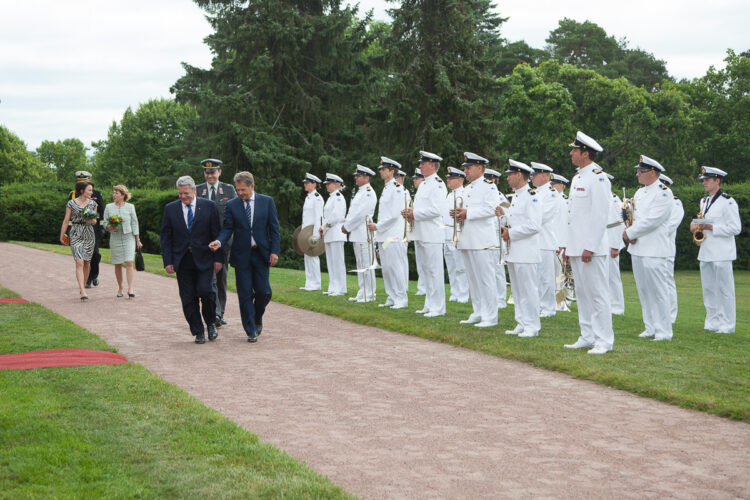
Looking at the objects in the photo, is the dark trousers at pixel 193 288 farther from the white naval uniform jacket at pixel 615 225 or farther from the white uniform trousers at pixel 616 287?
the white uniform trousers at pixel 616 287

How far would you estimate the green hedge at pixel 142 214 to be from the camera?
110 feet

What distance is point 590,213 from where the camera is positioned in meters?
9.50

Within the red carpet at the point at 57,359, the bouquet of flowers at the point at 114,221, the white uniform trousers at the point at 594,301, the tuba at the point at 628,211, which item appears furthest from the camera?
the bouquet of flowers at the point at 114,221

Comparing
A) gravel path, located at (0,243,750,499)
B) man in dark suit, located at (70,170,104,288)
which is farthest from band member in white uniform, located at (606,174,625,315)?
man in dark suit, located at (70,170,104,288)

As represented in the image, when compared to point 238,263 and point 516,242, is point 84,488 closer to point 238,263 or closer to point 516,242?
point 238,263

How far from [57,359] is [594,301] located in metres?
6.33

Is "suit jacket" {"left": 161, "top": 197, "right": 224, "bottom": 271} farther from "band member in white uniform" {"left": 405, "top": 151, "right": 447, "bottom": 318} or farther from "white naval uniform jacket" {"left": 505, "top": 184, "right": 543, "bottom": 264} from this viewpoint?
"white naval uniform jacket" {"left": 505, "top": 184, "right": 543, "bottom": 264}

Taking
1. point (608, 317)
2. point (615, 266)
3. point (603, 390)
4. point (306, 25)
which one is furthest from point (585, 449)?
point (306, 25)

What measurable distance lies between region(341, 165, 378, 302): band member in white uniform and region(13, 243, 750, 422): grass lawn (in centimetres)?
57

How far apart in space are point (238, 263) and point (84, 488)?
19.3 ft

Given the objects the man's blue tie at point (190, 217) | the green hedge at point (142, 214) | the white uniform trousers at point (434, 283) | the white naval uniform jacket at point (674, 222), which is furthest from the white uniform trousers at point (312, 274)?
the green hedge at point (142, 214)

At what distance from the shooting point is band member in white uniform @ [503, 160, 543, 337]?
10.8 m

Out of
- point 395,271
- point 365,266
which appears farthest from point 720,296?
point 365,266

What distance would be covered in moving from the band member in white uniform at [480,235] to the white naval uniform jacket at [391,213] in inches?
88.8
